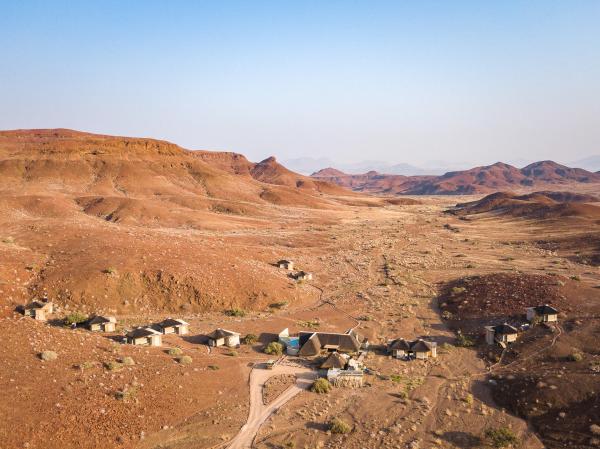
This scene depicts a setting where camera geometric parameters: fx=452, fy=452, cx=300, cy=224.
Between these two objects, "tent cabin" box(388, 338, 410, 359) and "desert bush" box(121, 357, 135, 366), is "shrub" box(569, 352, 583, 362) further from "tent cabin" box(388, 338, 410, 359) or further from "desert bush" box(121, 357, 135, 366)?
"desert bush" box(121, 357, 135, 366)

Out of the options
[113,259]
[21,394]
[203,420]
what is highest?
[113,259]

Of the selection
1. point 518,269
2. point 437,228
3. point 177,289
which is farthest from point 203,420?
point 437,228

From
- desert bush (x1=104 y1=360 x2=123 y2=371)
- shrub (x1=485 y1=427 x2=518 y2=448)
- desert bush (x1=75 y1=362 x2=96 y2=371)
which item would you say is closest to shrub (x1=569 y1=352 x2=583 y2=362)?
shrub (x1=485 y1=427 x2=518 y2=448)

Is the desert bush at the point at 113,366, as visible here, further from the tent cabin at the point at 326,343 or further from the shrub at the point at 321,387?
the tent cabin at the point at 326,343

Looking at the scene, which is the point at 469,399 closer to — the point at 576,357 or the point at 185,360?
the point at 576,357

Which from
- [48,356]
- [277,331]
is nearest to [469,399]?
[277,331]

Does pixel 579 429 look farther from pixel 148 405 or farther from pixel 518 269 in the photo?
pixel 518 269

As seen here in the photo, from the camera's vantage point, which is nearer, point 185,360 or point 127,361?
point 127,361

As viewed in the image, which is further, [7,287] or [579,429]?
[7,287]
